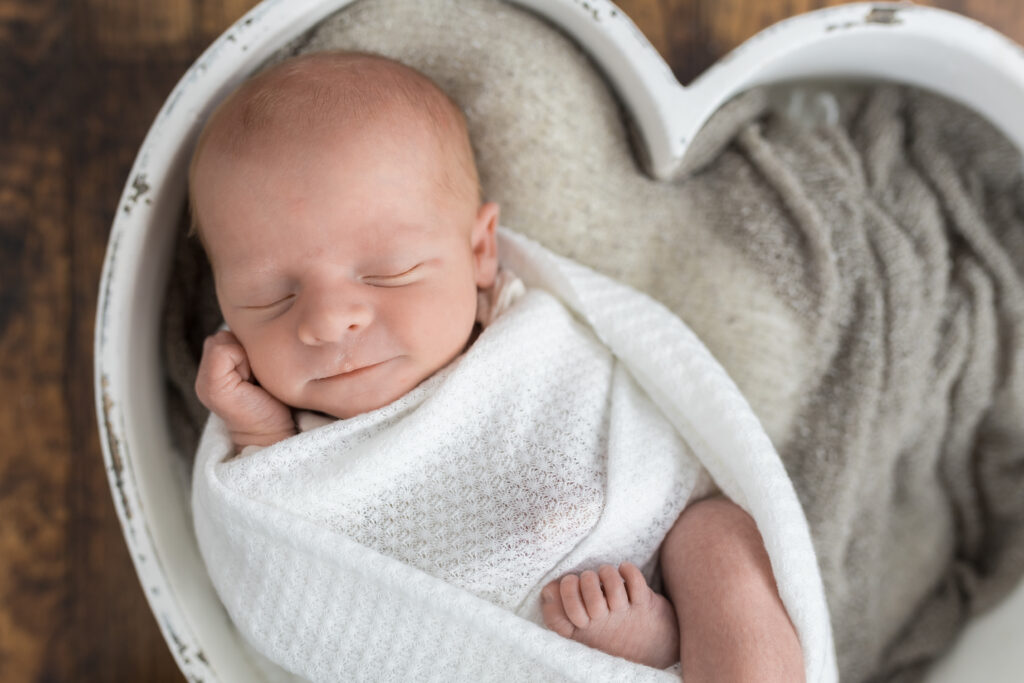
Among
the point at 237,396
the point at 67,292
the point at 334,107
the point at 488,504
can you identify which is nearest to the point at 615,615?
the point at 488,504

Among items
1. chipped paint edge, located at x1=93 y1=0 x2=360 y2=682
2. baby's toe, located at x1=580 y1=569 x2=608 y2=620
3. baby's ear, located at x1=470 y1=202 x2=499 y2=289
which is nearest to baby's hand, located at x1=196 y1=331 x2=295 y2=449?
chipped paint edge, located at x1=93 y1=0 x2=360 y2=682

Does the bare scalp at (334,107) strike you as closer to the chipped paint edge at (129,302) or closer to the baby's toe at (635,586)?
the chipped paint edge at (129,302)

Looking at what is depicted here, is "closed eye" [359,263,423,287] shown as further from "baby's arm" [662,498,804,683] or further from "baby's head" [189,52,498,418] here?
"baby's arm" [662,498,804,683]

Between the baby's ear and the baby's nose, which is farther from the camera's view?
the baby's ear

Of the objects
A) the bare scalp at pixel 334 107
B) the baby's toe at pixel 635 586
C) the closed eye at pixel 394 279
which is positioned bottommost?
the baby's toe at pixel 635 586

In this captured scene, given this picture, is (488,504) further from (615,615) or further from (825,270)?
(825,270)

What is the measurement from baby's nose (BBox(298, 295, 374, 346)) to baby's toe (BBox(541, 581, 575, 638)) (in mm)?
350

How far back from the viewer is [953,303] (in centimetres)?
111

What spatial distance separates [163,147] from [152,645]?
76 centimetres

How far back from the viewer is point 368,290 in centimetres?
88

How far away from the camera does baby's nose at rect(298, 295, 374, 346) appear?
839 mm

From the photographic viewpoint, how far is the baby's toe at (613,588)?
2.81 feet

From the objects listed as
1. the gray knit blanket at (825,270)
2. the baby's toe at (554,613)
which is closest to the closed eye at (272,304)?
the gray knit blanket at (825,270)

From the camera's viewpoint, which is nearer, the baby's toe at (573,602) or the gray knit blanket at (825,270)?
the baby's toe at (573,602)
